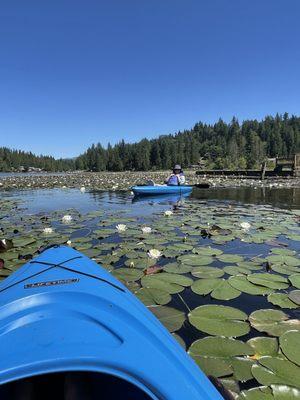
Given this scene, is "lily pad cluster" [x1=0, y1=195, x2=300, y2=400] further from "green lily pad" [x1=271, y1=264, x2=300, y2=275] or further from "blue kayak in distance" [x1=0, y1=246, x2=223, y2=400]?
"blue kayak in distance" [x1=0, y1=246, x2=223, y2=400]

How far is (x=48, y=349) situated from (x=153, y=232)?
21.6 ft

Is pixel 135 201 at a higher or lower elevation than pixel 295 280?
lower

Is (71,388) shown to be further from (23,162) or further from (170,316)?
(23,162)

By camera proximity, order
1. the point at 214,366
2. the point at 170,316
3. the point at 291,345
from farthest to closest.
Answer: the point at 170,316, the point at 291,345, the point at 214,366

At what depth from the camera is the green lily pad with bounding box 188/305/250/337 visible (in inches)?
133

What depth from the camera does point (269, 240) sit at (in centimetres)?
709

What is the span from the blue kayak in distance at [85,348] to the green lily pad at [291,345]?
4.20ft

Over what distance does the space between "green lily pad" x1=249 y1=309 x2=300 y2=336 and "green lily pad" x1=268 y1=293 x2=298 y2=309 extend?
21 cm

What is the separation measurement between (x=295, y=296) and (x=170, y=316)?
165cm

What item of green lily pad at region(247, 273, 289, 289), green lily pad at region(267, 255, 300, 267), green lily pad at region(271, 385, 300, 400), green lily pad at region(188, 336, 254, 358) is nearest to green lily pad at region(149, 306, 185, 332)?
green lily pad at region(188, 336, 254, 358)

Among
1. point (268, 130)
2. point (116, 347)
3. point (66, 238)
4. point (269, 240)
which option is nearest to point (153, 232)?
point (66, 238)

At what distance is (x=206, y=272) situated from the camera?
5.11 meters

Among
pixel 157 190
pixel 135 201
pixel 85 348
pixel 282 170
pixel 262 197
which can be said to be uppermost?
pixel 85 348

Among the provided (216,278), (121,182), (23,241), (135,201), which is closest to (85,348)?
(216,278)
